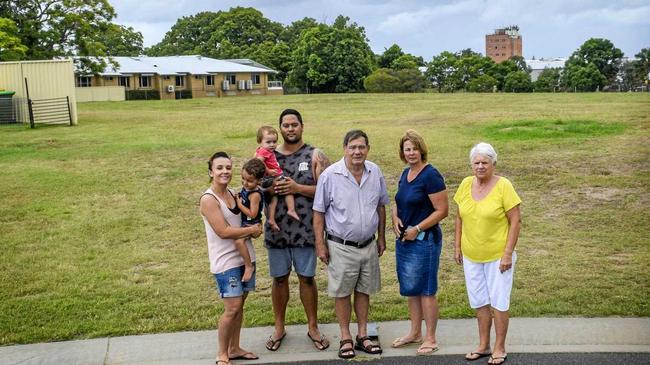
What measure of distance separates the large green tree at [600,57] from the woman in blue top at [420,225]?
71367 millimetres

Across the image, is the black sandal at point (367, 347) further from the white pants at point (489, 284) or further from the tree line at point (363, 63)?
the tree line at point (363, 63)

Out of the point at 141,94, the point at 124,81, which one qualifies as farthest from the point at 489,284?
the point at 124,81

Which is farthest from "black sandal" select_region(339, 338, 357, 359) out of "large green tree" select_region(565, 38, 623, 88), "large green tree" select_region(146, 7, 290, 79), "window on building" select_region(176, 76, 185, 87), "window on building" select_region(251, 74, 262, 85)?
"large green tree" select_region(146, 7, 290, 79)

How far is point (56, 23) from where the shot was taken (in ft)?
116

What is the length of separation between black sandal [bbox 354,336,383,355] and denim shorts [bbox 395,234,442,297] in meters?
0.50

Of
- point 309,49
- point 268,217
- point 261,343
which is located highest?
point 309,49

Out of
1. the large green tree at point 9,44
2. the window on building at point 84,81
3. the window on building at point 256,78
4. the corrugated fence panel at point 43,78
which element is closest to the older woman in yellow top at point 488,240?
the corrugated fence panel at point 43,78

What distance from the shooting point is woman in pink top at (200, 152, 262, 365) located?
529 centimetres

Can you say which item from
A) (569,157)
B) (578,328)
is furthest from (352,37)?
(578,328)

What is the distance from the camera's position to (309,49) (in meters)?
67.2

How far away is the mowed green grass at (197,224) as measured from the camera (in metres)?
6.84

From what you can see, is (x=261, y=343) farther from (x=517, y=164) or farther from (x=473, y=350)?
(x=517, y=164)

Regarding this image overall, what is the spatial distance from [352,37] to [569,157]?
5444cm

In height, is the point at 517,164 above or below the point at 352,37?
below
